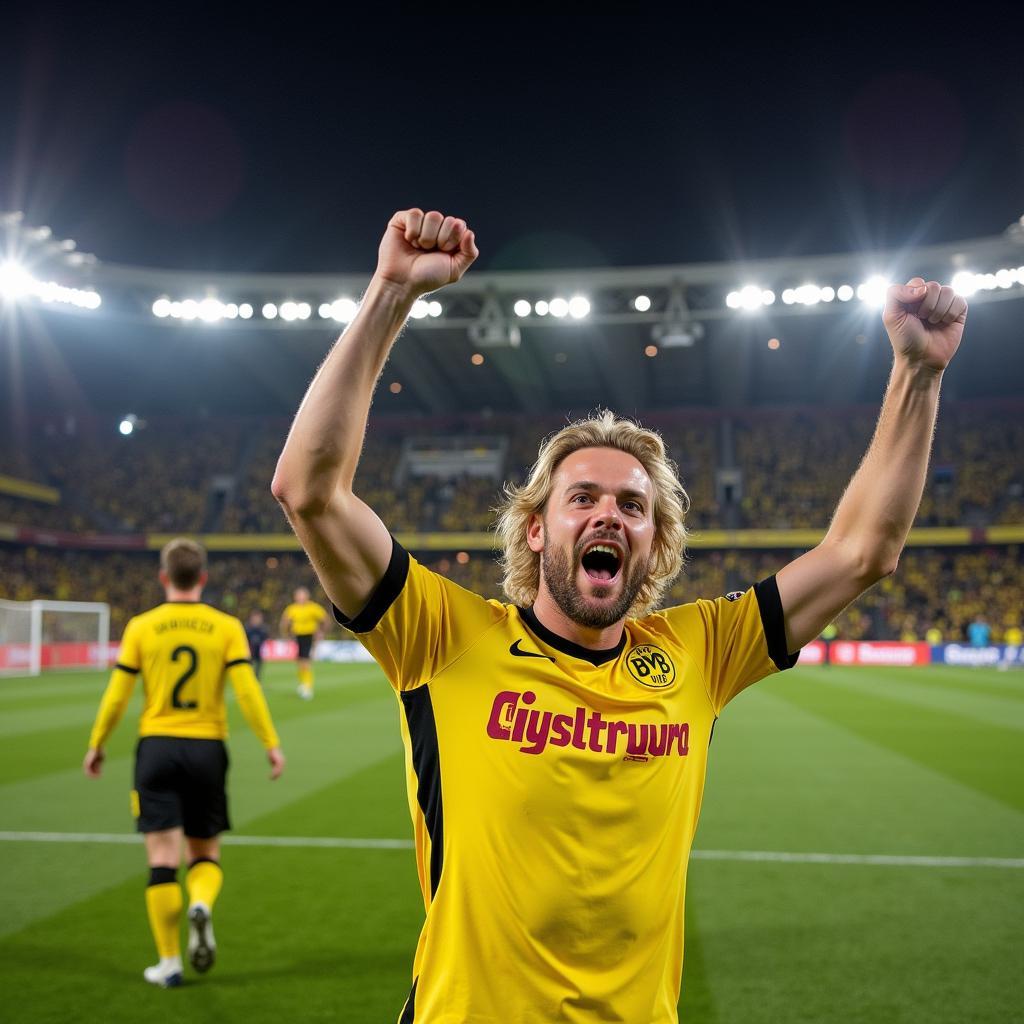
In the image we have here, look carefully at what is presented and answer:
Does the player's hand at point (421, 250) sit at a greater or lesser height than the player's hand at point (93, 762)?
greater

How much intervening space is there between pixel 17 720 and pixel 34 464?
32505mm

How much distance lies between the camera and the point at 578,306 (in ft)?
93.0

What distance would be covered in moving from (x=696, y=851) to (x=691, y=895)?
116 centimetres

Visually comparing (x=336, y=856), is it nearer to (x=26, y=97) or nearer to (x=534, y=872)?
(x=534, y=872)

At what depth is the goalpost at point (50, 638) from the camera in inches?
980

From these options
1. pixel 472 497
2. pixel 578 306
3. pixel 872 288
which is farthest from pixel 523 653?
pixel 472 497

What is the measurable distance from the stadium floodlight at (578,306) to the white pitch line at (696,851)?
22.8 metres

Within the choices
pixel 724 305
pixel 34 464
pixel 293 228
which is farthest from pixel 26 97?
pixel 34 464

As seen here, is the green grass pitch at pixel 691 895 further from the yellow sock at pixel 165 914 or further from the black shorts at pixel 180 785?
the black shorts at pixel 180 785

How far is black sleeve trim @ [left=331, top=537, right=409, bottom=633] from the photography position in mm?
1949

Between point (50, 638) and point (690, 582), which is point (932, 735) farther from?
point (690, 582)

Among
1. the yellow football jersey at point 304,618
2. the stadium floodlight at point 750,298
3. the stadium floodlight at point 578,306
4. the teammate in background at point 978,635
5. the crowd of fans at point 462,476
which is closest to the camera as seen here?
the yellow football jersey at point 304,618

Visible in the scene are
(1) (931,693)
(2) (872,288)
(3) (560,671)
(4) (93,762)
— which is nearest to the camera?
(3) (560,671)

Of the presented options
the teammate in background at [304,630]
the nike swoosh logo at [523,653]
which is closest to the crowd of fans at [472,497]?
the teammate in background at [304,630]
